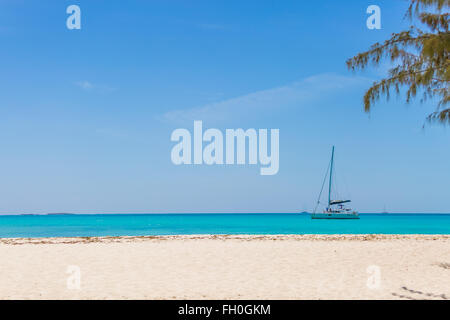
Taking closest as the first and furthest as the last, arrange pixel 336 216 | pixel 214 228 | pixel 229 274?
pixel 229 274, pixel 214 228, pixel 336 216

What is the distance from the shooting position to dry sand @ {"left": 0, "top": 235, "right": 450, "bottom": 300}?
7418mm

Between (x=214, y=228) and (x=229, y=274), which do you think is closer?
(x=229, y=274)

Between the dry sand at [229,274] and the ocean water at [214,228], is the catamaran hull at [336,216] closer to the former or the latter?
the ocean water at [214,228]

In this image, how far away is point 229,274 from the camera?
9586 millimetres

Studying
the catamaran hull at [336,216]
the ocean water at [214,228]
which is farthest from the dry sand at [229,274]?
the catamaran hull at [336,216]

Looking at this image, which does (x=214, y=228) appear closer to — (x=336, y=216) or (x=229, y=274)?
(x=336, y=216)

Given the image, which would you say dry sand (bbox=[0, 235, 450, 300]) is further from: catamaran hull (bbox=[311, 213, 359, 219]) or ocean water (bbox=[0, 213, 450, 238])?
catamaran hull (bbox=[311, 213, 359, 219])

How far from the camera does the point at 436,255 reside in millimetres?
13336

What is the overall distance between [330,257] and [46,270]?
8.16 m

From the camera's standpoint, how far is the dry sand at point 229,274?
24.3ft

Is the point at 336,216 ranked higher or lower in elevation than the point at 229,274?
lower

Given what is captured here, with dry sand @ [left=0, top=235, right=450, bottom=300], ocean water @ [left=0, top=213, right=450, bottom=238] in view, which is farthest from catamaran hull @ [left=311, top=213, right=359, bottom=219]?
dry sand @ [left=0, top=235, right=450, bottom=300]

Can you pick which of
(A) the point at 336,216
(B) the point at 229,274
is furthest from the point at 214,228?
(B) the point at 229,274
